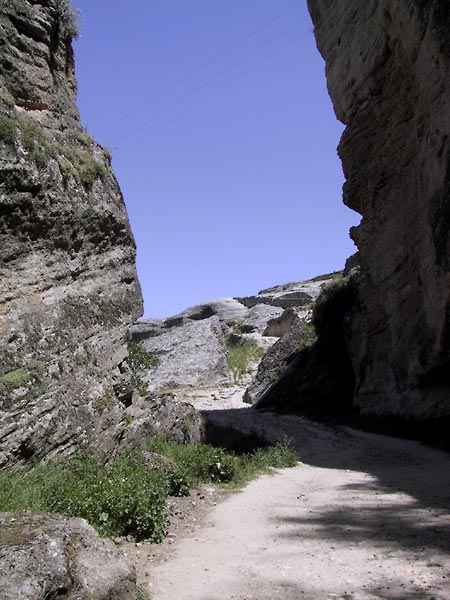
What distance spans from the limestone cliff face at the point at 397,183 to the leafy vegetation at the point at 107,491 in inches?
275

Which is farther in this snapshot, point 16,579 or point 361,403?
point 361,403

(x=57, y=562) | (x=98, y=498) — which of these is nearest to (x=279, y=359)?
(x=98, y=498)

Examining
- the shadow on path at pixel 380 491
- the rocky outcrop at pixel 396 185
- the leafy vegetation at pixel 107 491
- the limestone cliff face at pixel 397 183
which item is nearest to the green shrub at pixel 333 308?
the rocky outcrop at pixel 396 185

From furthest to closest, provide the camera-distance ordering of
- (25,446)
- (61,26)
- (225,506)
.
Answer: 1. (61,26)
2. (225,506)
3. (25,446)

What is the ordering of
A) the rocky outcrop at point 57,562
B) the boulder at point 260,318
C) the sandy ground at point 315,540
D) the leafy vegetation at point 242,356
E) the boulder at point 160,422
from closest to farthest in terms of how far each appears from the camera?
the rocky outcrop at point 57,562 < the sandy ground at point 315,540 < the boulder at point 160,422 < the leafy vegetation at point 242,356 < the boulder at point 260,318

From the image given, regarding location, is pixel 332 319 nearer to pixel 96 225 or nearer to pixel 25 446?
pixel 96 225

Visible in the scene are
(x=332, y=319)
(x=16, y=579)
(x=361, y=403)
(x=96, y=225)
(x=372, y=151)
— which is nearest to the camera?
(x=16, y=579)

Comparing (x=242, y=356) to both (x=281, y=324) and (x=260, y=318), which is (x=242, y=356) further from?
(x=260, y=318)

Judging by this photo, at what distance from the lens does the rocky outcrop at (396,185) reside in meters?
11.1

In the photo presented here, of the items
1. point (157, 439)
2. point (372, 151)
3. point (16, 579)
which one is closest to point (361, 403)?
point (372, 151)

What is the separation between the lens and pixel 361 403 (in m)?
17.2

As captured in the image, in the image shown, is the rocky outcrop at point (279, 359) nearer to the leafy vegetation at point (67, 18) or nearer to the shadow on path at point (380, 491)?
the shadow on path at point (380, 491)

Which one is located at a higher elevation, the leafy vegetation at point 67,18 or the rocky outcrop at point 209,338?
the leafy vegetation at point 67,18

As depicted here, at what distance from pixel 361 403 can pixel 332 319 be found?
14.8 feet
